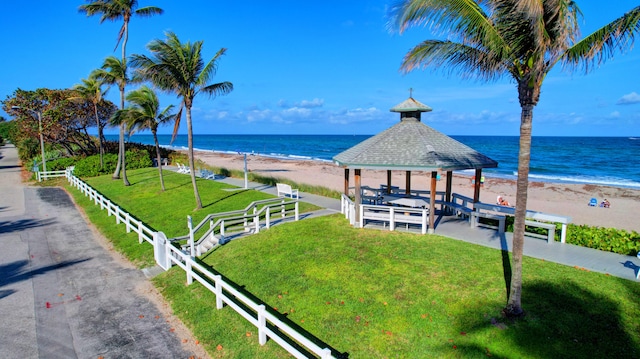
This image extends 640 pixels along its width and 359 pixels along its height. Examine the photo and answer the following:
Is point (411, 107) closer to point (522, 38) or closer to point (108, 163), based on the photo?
point (522, 38)

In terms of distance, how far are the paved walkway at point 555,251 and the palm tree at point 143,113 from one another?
17707mm

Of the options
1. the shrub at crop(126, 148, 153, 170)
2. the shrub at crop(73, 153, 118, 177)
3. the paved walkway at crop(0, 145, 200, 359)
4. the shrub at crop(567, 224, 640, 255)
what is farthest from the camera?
the shrub at crop(126, 148, 153, 170)

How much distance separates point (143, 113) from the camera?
73.6 feet

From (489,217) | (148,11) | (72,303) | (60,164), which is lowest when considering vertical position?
(72,303)

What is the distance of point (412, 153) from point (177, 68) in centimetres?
1105

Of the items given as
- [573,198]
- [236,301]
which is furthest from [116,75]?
[573,198]

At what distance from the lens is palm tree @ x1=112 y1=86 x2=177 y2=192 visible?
22.3 m

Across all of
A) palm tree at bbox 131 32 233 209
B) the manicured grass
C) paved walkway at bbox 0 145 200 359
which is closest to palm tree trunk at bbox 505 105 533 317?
paved walkway at bbox 0 145 200 359

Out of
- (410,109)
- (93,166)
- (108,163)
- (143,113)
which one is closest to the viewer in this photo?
(410,109)

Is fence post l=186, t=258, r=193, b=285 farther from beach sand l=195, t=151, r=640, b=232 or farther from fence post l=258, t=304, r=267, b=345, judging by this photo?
beach sand l=195, t=151, r=640, b=232

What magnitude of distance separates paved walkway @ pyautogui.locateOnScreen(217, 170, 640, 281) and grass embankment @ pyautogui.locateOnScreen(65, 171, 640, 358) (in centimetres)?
57

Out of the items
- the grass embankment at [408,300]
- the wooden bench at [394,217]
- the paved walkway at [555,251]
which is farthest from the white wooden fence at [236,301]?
the paved walkway at [555,251]

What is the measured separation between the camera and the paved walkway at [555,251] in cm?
924

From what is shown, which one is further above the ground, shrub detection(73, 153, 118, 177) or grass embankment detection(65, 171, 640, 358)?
shrub detection(73, 153, 118, 177)
